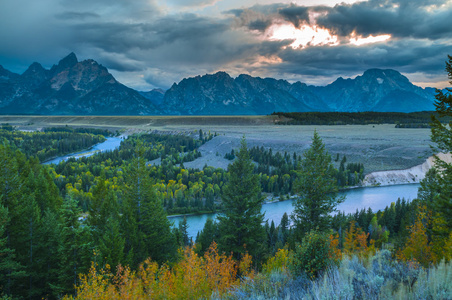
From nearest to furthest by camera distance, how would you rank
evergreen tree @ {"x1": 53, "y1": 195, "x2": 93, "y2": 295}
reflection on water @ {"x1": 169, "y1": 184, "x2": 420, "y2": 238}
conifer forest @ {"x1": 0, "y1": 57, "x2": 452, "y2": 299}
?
conifer forest @ {"x1": 0, "y1": 57, "x2": 452, "y2": 299} < evergreen tree @ {"x1": 53, "y1": 195, "x2": 93, "y2": 295} < reflection on water @ {"x1": 169, "y1": 184, "x2": 420, "y2": 238}

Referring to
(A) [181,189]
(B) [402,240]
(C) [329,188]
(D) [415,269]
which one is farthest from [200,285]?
(A) [181,189]

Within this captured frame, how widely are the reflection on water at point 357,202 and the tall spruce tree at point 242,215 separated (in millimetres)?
32797

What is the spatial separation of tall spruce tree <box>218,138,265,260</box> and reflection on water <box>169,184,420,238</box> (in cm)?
3280

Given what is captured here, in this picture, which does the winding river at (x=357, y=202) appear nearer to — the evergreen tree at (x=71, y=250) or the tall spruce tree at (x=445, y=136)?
the evergreen tree at (x=71, y=250)

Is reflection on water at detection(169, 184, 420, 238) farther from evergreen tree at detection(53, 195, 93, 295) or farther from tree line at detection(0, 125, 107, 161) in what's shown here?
tree line at detection(0, 125, 107, 161)

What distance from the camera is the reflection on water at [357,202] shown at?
6533 centimetres

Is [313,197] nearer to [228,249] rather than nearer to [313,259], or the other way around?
[228,249]

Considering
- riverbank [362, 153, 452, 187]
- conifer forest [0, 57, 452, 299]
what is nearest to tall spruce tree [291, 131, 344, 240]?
conifer forest [0, 57, 452, 299]

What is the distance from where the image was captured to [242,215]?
2623 centimetres

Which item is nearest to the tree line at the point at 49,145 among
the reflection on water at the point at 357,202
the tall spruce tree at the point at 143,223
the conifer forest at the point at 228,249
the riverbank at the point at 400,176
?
the reflection on water at the point at 357,202

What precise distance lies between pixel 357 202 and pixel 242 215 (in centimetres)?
6030

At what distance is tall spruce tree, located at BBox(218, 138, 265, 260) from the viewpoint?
84.2ft

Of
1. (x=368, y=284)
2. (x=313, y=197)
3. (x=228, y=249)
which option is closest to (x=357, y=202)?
(x=313, y=197)

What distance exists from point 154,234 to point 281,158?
290ft
